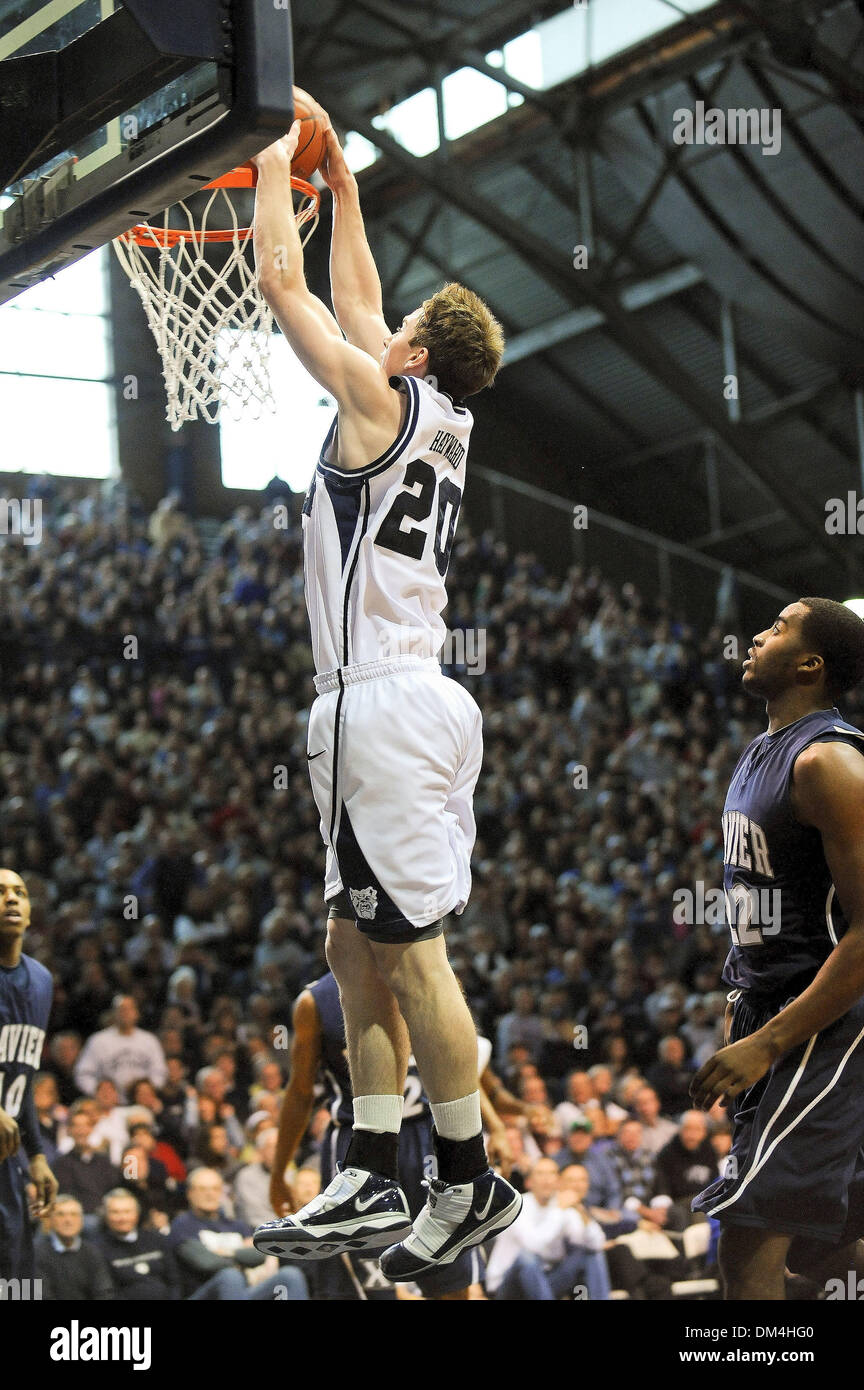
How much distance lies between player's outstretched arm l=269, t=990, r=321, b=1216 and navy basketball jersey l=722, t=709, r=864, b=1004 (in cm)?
209

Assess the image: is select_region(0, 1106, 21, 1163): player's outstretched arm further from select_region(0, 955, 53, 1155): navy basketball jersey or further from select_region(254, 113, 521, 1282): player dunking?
select_region(254, 113, 521, 1282): player dunking

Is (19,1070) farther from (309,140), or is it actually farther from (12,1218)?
(309,140)

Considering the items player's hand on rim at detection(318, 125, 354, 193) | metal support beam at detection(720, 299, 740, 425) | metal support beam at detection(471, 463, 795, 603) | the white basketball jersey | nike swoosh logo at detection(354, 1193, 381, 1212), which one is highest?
metal support beam at detection(720, 299, 740, 425)

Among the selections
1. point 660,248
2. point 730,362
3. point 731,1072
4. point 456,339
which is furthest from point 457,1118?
point 660,248

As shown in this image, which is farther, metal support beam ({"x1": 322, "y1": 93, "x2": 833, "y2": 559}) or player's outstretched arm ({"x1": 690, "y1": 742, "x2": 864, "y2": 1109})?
metal support beam ({"x1": 322, "y1": 93, "x2": 833, "y2": 559})

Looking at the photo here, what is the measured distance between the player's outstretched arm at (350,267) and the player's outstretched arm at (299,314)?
389 millimetres

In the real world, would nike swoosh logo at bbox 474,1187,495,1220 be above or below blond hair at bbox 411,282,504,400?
below

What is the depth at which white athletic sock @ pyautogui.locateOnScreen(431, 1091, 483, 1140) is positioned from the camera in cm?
378

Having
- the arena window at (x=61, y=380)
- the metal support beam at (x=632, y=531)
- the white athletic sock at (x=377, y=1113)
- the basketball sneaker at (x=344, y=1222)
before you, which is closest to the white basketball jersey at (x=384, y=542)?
the white athletic sock at (x=377, y=1113)

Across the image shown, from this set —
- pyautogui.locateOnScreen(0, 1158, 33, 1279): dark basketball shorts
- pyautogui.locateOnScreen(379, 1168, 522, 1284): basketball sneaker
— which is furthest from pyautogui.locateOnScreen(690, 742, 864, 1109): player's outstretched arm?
pyautogui.locateOnScreen(0, 1158, 33, 1279): dark basketball shorts

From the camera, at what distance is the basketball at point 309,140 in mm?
4105

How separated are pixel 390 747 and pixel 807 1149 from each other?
61.5 inches

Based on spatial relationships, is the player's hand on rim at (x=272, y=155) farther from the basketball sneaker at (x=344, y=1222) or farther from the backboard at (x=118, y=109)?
the basketball sneaker at (x=344, y=1222)
